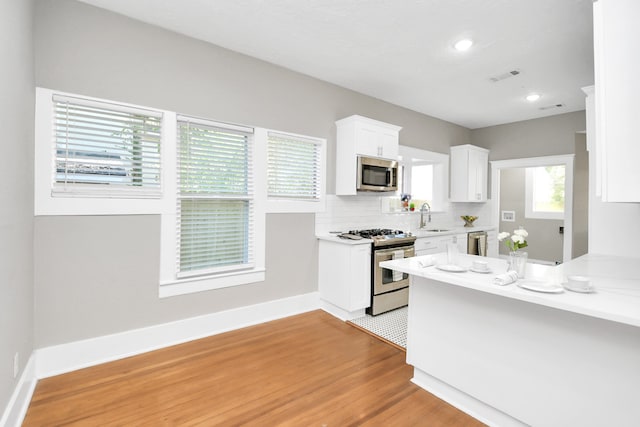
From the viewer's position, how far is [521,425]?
5.96 ft

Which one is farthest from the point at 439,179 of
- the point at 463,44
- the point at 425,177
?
the point at 463,44

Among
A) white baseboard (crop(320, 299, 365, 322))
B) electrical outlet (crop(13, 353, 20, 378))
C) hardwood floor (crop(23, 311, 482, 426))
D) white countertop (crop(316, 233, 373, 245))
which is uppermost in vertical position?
white countertop (crop(316, 233, 373, 245))

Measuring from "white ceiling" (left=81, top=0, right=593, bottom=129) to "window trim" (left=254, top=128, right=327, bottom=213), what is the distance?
0.78 m

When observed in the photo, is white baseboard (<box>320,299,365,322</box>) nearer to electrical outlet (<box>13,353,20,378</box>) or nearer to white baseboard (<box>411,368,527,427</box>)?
white baseboard (<box>411,368,527,427</box>)

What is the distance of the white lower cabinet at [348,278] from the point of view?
139 inches

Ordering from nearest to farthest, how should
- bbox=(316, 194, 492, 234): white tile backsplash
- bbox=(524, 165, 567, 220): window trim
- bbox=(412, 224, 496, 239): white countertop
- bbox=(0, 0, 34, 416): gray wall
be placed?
bbox=(0, 0, 34, 416): gray wall, bbox=(316, 194, 492, 234): white tile backsplash, bbox=(412, 224, 496, 239): white countertop, bbox=(524, 165, 567, 220): window trim

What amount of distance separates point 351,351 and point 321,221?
1645 mm

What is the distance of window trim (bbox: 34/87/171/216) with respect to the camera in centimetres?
234

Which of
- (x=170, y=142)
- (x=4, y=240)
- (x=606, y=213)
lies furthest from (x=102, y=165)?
(x=606, y=213)

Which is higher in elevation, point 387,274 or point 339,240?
point 339,240

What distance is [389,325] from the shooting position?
346cm

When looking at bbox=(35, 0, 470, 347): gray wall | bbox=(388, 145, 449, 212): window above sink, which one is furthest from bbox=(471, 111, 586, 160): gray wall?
bbox=(35, 0, 470, 347): gray wall

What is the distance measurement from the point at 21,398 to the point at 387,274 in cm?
326

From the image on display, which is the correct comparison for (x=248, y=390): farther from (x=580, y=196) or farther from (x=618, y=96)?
(x=580, y=196)
